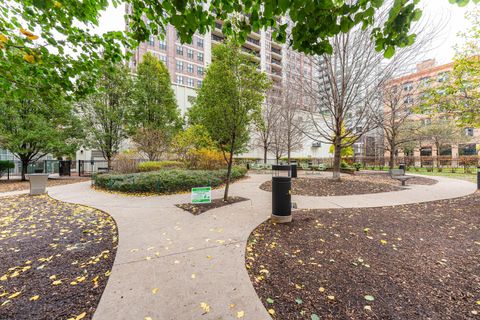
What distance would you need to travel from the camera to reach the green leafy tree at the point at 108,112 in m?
16.5

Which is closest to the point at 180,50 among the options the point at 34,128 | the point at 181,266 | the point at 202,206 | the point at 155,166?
→ the point at 34,128

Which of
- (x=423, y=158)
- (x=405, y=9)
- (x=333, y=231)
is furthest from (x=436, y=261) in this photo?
(x=423, y=158)

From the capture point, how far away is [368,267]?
121 inches

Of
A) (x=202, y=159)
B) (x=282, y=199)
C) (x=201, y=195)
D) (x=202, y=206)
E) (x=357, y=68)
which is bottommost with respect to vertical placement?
(x=202, y=206)

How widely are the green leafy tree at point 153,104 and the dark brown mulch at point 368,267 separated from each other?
47.3ft

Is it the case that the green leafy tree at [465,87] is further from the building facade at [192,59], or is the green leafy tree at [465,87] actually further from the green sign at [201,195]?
the building facade at [192,59]

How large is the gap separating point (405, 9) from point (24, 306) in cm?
594

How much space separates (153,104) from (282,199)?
56.1 ft

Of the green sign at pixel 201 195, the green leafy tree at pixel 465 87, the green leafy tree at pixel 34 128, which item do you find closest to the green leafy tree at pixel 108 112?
the green leafy tree at pixel 34 128

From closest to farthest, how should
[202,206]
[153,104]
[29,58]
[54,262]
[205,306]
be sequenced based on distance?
[205,306] < [29,58] < [54,262] < [202,206] < [153,104]

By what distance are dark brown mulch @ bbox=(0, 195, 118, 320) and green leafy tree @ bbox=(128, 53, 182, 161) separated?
36.5 feet

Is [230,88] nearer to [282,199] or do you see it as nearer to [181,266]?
[282,199]

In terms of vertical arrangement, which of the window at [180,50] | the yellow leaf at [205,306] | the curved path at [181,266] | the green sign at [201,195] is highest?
the window at [180,50]

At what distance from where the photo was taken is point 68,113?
583 inches
